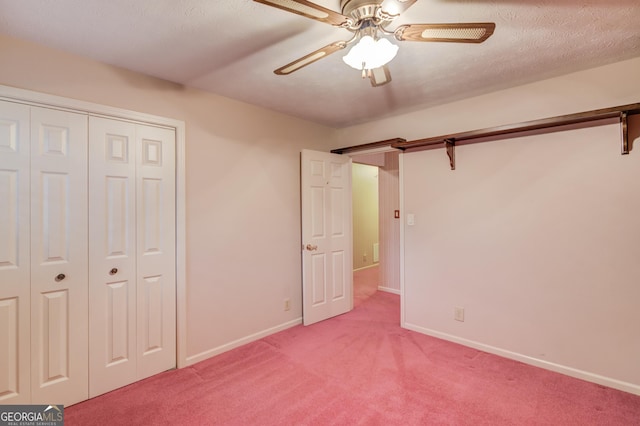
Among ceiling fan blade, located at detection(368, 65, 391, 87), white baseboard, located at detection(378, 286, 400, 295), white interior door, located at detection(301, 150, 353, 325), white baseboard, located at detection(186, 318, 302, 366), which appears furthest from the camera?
white baseboard, located at detection(378, 286, 400, 295)

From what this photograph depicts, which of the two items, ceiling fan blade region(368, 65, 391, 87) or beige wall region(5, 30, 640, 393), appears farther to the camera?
beige wall region(5, 30, 640, 393)

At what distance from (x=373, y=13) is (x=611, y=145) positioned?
82.3 inches

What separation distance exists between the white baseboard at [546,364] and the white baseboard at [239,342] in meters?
1.42

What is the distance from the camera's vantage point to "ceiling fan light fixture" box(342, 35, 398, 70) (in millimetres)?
1434

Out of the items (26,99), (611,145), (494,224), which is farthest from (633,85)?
(26,99)

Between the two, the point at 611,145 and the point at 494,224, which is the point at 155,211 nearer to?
the point at 494,224

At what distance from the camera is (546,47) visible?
1.93 m

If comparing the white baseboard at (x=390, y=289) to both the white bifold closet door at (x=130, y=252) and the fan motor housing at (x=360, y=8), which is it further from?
the fan motor housing at (x=360, y=8)

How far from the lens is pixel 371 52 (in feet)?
4.76

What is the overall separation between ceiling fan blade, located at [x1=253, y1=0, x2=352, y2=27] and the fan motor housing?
0.11 m

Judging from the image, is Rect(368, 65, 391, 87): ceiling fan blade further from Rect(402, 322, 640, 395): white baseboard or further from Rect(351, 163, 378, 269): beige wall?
Rect(351, 163, 378, 269): beige wall

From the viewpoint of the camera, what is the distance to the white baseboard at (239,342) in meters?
2.55

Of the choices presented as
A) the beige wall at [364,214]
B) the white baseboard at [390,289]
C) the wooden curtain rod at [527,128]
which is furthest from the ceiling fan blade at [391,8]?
the beige wall at [364,214]

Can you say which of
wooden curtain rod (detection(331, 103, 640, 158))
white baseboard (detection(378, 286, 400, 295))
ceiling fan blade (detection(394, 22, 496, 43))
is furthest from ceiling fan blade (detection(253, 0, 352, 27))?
white baseboard (detection(378, 286, 400, 295))
